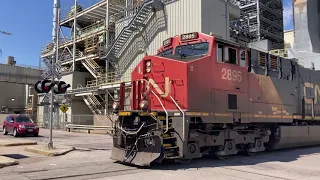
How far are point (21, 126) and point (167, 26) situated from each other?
14902 millimetres

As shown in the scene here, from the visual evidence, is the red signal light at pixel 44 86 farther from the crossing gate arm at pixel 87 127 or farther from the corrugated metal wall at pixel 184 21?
the crossing gate arm at pixel 87 127

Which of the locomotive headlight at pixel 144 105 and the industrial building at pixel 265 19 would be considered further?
the industrial building at pixel 265 19

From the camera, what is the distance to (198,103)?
10398 mm

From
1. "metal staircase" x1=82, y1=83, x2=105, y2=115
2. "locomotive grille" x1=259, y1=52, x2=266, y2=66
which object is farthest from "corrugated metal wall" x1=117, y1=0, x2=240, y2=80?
"locomotive grille" x1=259, y1=52, x2=266, y2=66

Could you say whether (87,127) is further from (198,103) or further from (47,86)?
(198,103)

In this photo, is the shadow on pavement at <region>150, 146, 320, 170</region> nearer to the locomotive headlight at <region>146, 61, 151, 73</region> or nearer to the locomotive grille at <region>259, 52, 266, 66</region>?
the locomotive headlight at <region>146, 61, 151, 73</region>

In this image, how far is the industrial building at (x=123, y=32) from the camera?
2738 centimetres

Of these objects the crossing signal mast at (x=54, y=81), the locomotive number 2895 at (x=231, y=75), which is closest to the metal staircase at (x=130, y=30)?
the crossing signal mast at (x=54, y=81)

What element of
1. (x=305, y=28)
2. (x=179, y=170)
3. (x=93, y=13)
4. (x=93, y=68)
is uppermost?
(x=93, y=13)

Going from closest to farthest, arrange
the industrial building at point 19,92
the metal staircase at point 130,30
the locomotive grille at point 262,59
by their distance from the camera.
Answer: the locomotive grille at point 262,59 → the metal staircase at point 130,30 → the industrial building at point 19,92

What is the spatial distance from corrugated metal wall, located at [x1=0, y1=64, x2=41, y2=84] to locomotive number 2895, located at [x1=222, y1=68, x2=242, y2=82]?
44.6 metres

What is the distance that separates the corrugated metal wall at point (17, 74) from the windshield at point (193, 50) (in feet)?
143

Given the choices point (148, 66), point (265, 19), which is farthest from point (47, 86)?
point (265, 19)

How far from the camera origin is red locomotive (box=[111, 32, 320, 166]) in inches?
392
